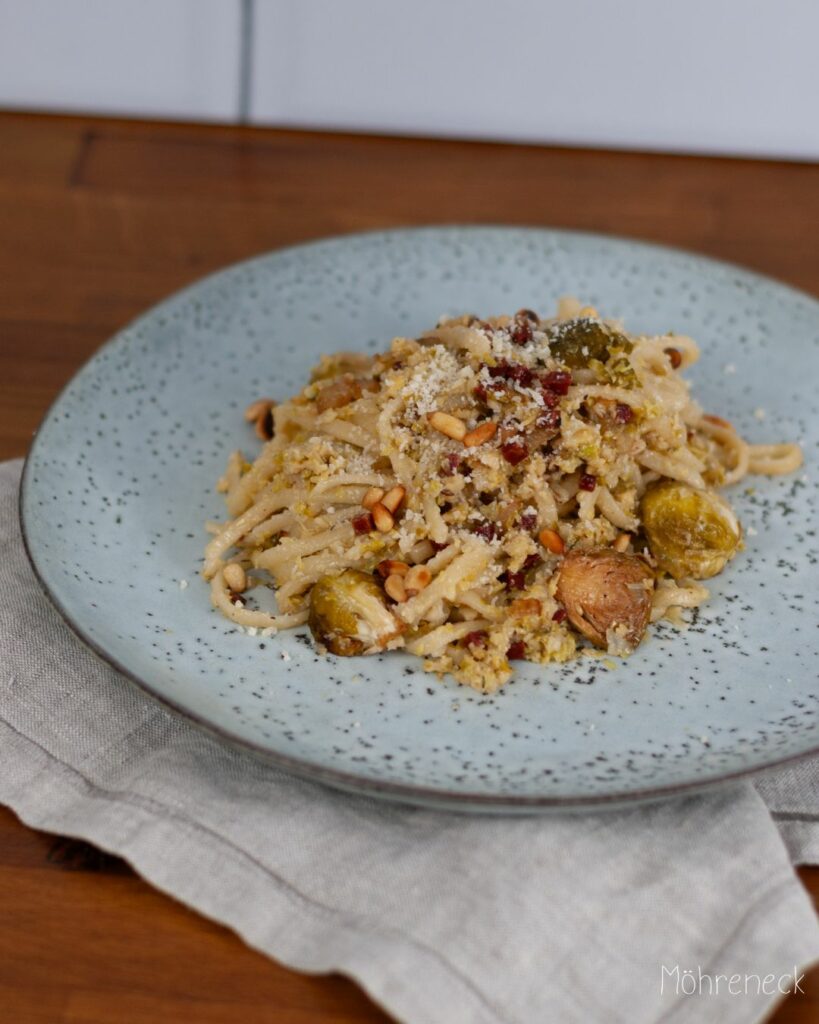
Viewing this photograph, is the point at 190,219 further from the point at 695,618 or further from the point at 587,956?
the point at 587,956

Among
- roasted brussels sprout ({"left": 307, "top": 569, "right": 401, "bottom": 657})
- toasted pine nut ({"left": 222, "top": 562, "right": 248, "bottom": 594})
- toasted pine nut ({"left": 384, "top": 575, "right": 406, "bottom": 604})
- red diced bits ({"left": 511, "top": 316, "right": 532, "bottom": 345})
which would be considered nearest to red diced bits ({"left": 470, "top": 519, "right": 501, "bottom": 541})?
toasted pine nut ({"left": 384, "top": 575, "right": 406, "bottom": 604})

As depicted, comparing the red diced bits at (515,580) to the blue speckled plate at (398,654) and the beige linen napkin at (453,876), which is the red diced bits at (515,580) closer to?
the blue speckled plate at (398,654)

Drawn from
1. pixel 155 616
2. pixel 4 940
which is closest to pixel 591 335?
pixel 155 616

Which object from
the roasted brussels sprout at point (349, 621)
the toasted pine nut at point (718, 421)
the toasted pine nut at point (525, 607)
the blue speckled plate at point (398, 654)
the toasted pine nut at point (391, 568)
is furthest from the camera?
the toasted pine nut at point (718, 421)

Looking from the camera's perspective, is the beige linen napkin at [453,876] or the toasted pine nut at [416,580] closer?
the beige linen napkin at [453,876]

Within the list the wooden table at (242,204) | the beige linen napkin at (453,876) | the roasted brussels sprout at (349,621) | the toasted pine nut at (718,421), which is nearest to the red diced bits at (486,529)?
the roasted brussels sprout at (349,621)

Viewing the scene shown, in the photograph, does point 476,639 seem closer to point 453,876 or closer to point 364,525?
point 364,525

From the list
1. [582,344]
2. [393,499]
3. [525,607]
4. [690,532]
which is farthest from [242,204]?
[525,607]

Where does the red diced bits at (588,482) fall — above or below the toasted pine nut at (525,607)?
above
